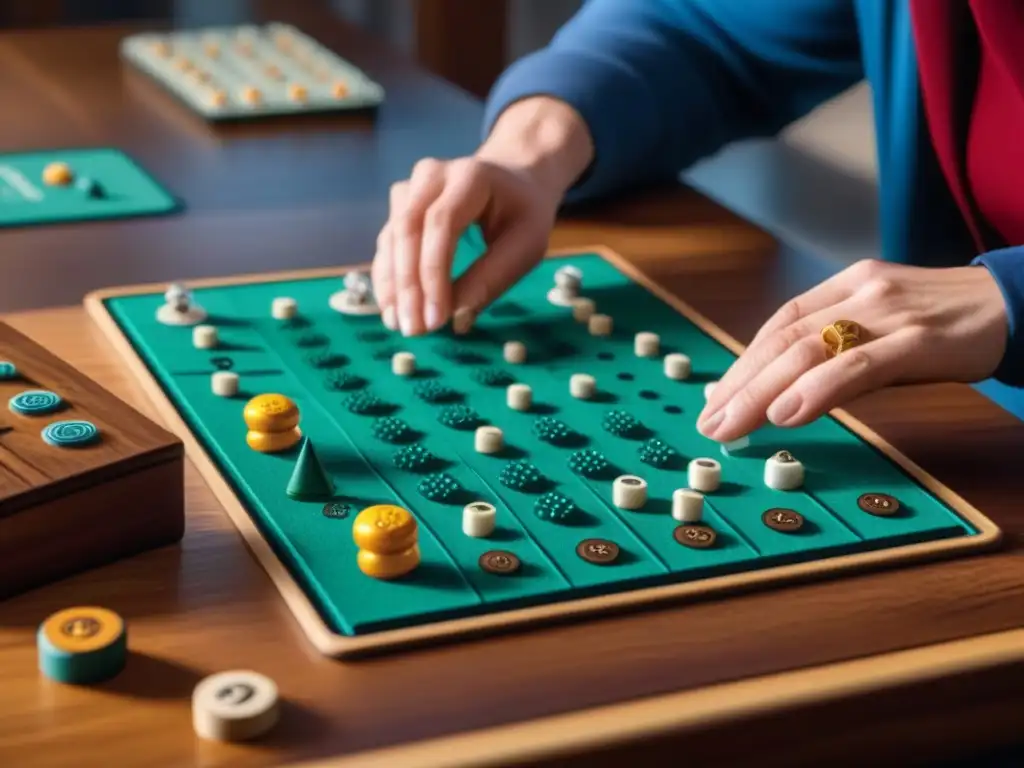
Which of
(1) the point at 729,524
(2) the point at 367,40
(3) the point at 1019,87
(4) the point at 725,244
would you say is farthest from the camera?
(2) the point at 367,40

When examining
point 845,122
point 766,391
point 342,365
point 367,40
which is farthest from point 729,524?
point 845,122

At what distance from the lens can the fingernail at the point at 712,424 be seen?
0.84 meters

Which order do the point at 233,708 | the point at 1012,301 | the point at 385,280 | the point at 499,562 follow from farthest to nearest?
the point at 385,280 → the point at 1012,301 → the point at 499,562 → the point at 233,708

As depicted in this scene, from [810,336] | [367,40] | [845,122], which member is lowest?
[845,122]

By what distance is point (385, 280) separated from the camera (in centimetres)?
102

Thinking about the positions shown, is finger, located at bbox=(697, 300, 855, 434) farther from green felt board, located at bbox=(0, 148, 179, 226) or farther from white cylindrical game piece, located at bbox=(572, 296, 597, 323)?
green felt board, located at bbox=(0, 148, 179, 226)

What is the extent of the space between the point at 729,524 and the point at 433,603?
6.6 inches

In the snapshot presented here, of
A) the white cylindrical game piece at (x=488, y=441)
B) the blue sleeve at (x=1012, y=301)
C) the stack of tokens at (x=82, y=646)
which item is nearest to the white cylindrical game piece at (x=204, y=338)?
the white cylindrical game piece at (x=488, y=441)

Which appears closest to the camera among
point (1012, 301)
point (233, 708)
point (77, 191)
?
point (233, 708)

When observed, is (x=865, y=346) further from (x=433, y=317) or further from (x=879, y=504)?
(x=433, y=317)

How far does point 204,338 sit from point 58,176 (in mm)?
393

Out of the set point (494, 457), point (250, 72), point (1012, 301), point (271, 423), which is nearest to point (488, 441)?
point (494, 457)

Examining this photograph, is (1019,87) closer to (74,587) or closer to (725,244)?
(725,244)

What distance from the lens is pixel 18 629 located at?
657 millimetres
